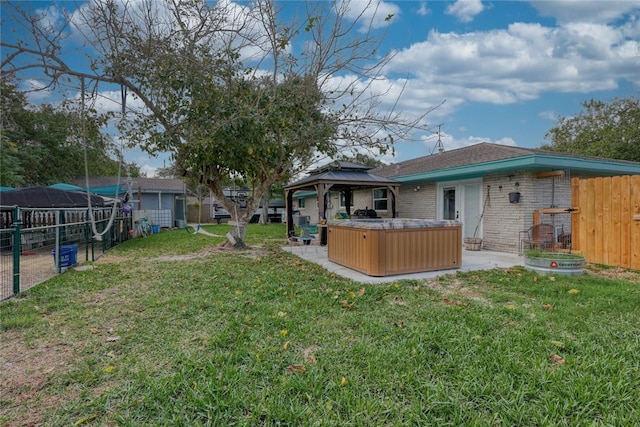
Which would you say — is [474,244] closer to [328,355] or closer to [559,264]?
[559,264]

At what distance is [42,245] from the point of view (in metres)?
9.75

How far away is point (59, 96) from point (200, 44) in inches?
120

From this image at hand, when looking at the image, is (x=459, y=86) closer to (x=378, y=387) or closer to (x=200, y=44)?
(x=200, y=44)

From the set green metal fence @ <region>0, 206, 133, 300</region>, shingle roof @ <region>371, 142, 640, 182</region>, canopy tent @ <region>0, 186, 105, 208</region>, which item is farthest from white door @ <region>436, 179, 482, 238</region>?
canopy tent @ <region>0, 186, 105, 208</region>

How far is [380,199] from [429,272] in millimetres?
8667

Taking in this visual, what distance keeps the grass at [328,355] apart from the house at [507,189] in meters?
3.99

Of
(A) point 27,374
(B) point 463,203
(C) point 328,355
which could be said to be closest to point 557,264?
(C) point 328,355

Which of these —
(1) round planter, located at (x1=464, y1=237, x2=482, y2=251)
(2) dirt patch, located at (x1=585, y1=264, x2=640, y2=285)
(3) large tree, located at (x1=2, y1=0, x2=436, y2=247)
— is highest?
(3) large tree, located at (x1=2, y1=0, x2=436, y2=247)

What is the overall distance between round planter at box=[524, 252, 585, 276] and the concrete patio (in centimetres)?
94

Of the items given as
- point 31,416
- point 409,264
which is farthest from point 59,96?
point 409,264

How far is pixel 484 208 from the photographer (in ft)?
32.9

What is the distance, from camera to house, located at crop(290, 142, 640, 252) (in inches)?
335

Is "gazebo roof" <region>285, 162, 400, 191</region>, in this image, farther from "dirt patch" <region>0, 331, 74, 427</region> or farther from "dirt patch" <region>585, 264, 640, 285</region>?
"dirt patch" <region>0, 331, 74, 427</region>

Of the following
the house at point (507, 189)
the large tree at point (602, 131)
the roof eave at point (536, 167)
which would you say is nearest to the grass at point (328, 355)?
the roof eave at point (536, 167)
